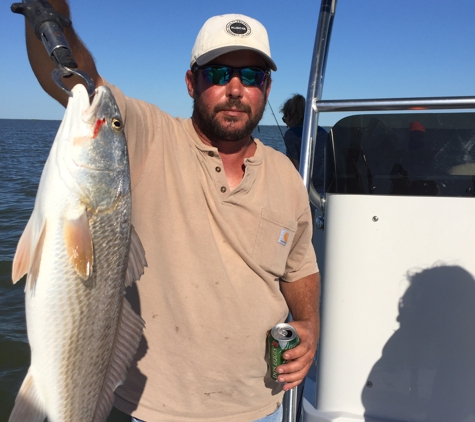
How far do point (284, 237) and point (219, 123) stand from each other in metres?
0.70

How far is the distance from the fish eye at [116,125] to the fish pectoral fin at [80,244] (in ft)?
1.17

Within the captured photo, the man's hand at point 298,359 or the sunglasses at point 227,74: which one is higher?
the sunglasses at point 227,74

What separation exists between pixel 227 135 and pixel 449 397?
79.4 inches

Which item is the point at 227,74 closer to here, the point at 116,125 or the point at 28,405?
the point at 116,125

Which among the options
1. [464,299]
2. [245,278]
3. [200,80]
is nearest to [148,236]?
[245,278]

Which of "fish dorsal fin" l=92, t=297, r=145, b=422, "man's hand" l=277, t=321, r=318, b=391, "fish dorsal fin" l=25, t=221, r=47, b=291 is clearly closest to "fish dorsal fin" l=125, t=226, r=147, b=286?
"fish dorsal fin" l=92, t=297, r=145, b=422

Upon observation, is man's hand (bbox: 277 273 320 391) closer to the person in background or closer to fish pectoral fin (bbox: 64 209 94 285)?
fish pectoral fin (bbox: 64 209 94 285)

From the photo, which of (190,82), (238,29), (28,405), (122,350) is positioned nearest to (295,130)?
(190,82)

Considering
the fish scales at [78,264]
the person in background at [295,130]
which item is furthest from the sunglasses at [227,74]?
the person in background at [295,130]

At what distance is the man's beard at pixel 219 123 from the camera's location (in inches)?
86.0

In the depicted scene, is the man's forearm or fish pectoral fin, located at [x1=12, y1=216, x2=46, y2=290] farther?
the man's forearm

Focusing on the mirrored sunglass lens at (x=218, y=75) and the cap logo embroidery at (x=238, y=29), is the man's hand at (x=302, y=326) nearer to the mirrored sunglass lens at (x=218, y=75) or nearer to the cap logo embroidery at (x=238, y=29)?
the mirrored sunglass lens at (x=218, y=75)

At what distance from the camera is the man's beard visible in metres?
2.18

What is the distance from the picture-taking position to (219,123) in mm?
2180
